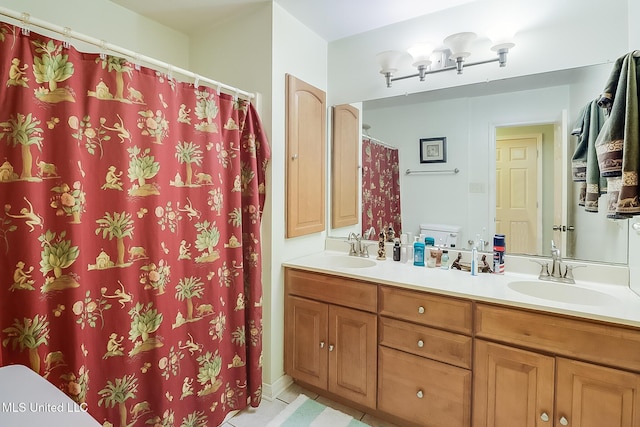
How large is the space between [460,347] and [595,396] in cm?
51

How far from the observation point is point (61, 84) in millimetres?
1205

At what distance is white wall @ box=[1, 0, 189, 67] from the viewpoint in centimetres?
171

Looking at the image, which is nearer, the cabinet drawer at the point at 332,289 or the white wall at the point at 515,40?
the white wall at the point at 515,40

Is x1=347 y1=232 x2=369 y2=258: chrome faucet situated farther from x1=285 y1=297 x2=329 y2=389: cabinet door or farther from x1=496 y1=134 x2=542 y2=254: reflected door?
x1=496 y1=134 x2=542 y2=254: reflected door

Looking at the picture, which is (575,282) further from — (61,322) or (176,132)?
(61,322)

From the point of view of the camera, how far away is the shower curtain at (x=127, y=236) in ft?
3.70

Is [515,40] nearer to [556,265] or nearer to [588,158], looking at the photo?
[588,158]

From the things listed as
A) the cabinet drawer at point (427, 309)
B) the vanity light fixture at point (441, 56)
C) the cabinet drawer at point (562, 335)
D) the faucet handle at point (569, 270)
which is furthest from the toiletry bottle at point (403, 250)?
the vanity light fixture at point (441, 56)

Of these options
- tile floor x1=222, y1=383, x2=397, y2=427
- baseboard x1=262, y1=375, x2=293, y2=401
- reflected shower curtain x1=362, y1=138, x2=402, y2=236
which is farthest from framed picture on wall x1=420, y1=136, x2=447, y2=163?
baseboard x1=262, y1=375, x2=293, y2=401

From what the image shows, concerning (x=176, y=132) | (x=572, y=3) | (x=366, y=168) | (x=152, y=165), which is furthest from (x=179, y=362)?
(x=572, y=3)

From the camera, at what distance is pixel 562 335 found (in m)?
1.34

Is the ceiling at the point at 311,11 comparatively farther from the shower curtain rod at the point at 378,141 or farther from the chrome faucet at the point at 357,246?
the chrome faucet at the point at 357,246

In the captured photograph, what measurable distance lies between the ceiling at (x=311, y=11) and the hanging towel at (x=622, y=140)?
3.58 feet

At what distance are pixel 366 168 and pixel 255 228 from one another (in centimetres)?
107
